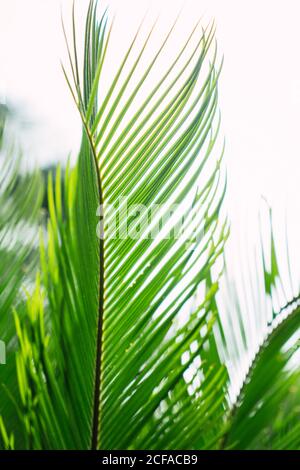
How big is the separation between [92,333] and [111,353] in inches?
1.1

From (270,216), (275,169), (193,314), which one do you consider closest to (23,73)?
(275,169)

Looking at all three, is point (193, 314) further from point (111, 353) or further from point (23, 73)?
point (23, 73)

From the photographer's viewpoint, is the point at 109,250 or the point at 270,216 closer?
the point at 109,250

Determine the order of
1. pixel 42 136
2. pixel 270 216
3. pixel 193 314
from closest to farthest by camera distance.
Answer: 1. pixel 193 314
2. pixel 270 216
3. pixel 42 136

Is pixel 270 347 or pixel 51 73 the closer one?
pixel 270 347

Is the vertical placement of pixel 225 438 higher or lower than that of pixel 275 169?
lower

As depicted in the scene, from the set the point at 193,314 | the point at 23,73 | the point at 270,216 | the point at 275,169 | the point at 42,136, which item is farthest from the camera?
Answer: the point at 42,136

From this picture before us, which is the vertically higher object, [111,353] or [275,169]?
[275,169]

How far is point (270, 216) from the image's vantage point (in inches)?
29.9
